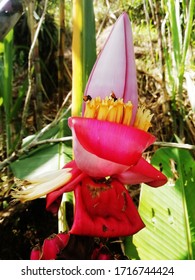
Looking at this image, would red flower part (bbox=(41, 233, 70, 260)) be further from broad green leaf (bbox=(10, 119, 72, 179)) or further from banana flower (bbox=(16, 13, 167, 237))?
broad green leaf (bbox=(10, 119, 72, 179))

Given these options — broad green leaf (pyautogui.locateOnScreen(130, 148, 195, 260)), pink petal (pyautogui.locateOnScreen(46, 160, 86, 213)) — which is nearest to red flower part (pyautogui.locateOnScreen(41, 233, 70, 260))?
pink petal (pyautogui.locateOnScreen(46, 160, 86, 213))

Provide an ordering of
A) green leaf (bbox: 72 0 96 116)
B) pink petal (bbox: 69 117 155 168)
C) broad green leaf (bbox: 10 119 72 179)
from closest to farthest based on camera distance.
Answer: pink petal (bbox: 69 117 155 168) < green leaf (bbox: 72 0 96 116) < broad green leaf (bbox: 10 119 72 179)

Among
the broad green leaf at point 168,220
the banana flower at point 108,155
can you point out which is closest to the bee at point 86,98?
the banana flower at point 108,155

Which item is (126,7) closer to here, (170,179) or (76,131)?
(170,179)

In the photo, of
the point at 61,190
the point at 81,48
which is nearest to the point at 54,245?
the point at 61,190

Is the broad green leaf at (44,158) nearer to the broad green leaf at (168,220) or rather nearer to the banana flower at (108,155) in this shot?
the broad green leaf at (168,220)

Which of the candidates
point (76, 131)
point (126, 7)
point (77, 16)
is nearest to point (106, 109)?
point (76, 131)

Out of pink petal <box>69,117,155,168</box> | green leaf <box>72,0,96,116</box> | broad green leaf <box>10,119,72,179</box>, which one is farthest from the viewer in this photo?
broad green leaf <box>10,119,72,179</box>
